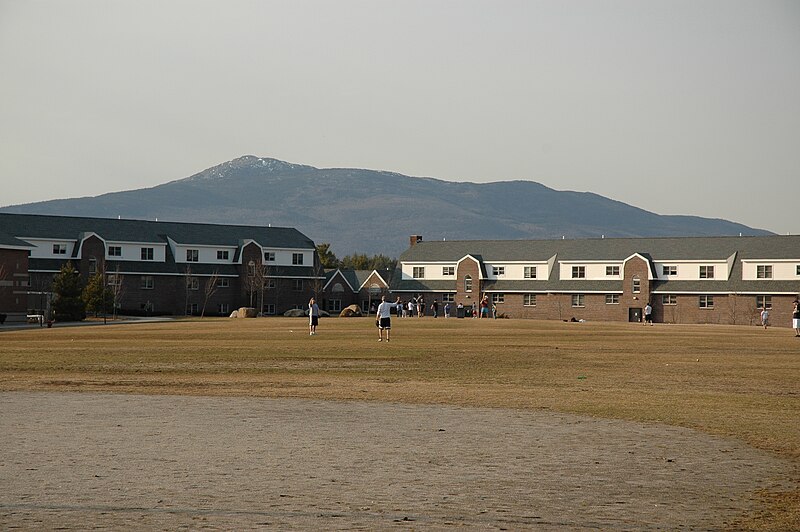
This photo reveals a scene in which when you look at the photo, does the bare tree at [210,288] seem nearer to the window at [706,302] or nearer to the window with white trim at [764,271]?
the window at [706,302]

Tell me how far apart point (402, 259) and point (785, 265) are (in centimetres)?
4440

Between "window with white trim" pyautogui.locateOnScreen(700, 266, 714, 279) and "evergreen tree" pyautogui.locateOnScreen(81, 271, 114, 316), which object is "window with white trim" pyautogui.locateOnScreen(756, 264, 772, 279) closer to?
"window with white trim" pyautogui.locateOnScreen(700, 266, 714, 279)

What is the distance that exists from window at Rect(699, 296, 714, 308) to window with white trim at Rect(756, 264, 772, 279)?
5.01m

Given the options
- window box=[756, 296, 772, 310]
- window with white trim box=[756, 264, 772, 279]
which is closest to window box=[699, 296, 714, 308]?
window box=[756, 296, 772, 310]

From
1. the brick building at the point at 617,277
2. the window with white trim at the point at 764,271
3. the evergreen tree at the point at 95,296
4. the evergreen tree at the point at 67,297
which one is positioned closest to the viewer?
the evergreen tree at the point at 67,297

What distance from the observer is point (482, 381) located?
29.1 meters

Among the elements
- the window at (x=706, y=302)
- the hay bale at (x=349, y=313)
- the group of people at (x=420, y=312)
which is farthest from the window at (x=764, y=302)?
the hay bale at (x=349, y=313)

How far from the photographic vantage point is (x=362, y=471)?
14453 mm

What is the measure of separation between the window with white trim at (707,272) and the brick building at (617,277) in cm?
10

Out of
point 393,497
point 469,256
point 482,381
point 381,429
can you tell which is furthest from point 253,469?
point 469,256

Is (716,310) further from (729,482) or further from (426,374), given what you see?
(729,482)

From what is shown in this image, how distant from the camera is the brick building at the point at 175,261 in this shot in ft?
369

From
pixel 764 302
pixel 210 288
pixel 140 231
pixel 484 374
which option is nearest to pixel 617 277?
pixel 764 302

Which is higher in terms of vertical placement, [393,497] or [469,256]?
[469,256]
